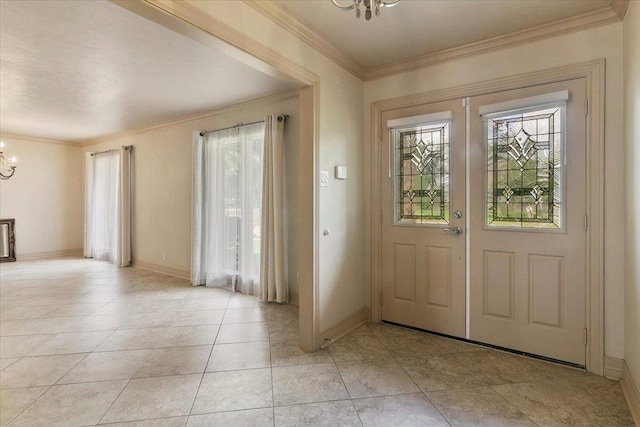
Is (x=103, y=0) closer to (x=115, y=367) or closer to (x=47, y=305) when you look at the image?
(x=115, y=367)

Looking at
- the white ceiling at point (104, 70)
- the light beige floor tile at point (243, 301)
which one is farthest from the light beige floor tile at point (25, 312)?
the white ceiling at point (104, 70)

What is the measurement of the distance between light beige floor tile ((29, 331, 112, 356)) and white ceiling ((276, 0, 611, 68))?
3.32m

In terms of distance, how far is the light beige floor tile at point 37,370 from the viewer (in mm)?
2230

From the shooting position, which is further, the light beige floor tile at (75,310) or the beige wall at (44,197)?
the beige wall at (44,197)

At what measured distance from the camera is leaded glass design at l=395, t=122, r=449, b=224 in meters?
2.91

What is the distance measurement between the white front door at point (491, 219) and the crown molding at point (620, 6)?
45 centimetres

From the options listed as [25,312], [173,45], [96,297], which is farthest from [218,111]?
[25,312]

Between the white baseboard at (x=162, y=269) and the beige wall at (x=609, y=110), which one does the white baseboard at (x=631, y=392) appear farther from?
the white baseboard at (x=162, y=269)

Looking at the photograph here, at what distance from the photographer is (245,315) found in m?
3.55

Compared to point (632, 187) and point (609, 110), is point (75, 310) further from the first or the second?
point (609, 110)

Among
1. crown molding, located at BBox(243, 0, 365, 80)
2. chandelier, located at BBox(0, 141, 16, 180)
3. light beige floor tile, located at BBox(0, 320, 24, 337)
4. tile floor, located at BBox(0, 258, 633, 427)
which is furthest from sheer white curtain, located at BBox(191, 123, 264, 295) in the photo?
chandelier, located at BBox(0, 141, 16, 180)

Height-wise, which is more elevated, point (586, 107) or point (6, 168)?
point (6, 168)

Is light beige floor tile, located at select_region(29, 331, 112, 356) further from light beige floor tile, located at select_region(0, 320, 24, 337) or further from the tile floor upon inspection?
light beige floor tile, located at select_region(0, 320, 24, 337)

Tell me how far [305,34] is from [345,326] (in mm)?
2658
